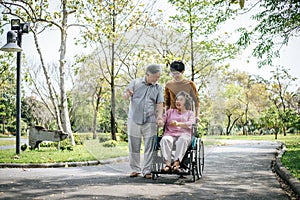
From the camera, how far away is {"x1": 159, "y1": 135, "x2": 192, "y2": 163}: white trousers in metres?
5.66

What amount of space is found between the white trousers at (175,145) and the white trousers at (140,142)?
0.21 metres

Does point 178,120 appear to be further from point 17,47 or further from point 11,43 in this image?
point 11,43

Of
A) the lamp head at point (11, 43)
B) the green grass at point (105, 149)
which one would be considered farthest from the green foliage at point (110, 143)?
the lamp head at point (11, 43)

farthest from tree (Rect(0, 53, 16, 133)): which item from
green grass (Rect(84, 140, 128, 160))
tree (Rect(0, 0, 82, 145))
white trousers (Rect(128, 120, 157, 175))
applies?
white trousers (Rect(128, 120, 157, 175))

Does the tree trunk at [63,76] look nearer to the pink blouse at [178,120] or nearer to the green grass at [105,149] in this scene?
the green grass at [105,149]

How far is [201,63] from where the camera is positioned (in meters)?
8.65

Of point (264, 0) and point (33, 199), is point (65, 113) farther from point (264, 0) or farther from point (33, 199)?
point (33, 199)

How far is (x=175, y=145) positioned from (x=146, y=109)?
25.5 inches

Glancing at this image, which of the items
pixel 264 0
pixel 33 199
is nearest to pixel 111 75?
pixel 33 199

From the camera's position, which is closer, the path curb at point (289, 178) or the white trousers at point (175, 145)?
the path curb at point (289, 178)

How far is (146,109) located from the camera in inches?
228

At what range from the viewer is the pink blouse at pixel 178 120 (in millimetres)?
5730

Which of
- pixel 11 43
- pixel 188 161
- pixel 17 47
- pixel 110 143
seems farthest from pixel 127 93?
pixel 11 43

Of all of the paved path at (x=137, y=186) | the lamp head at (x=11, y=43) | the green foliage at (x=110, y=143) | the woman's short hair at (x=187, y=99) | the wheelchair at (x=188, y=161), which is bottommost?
the paved path at (x=137, y=186)
